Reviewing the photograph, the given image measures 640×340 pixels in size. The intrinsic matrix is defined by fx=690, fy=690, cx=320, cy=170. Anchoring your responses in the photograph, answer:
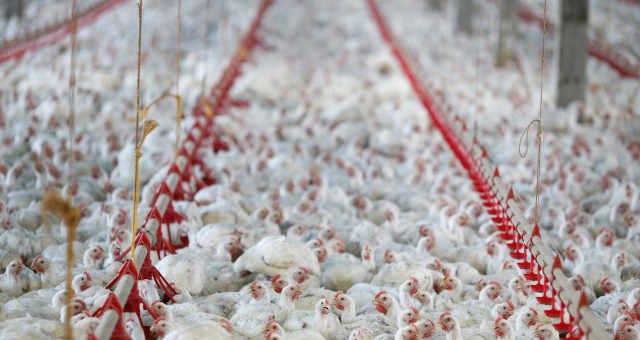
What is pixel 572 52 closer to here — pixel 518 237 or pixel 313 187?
pixel 313 187

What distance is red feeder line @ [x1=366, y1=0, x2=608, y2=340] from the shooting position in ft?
8.96

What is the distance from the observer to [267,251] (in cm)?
404

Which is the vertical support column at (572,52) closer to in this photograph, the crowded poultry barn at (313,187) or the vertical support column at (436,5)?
the crowded poultry barn at (313,187)

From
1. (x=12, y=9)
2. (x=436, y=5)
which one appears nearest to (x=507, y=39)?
(x=436, y=5)

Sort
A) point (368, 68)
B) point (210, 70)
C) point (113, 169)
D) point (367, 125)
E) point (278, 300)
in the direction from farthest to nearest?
point (368, 68)
point (210, 70)
point (367, 125)
point (113, 169)
point (278, 300)

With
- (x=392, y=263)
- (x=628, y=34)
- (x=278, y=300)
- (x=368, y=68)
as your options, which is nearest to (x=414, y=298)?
(x=392, y=263)

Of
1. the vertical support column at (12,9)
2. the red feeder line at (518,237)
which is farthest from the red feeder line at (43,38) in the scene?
the red feeder line at (518,237)

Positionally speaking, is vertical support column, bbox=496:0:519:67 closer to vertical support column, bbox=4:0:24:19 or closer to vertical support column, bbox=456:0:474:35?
vertical support column, bbox=456:0:474:35

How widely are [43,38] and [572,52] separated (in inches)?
290

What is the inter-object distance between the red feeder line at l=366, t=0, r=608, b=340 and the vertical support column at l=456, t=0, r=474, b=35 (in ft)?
20.5

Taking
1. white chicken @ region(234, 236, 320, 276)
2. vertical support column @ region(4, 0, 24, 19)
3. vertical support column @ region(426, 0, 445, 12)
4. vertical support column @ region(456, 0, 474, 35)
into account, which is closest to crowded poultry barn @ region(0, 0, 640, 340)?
white chicken @ region(234, 236, 320, 276)

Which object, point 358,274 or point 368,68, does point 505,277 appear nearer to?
point 358,274

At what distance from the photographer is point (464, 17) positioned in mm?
13117

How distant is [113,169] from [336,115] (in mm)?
2675
